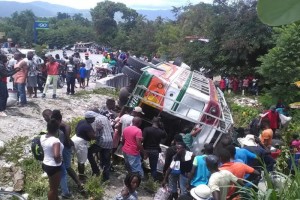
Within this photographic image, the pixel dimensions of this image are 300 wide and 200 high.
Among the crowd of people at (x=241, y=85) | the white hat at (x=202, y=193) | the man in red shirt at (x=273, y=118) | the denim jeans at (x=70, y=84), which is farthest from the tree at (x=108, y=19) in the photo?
the white hat at (x=202, y=193)

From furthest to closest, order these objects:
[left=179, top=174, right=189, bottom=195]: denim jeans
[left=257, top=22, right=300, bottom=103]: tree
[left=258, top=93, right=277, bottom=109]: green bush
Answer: [left=258, top=93, right=277, bottom=109]: green bush, [left=257, top=22, right=300, bottom=103]: tree, [left=179, top=174, right=189, bottom=195]: denim jeans

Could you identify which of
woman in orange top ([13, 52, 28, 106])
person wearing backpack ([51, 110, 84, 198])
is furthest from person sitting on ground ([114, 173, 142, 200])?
woman in orange top ([13, 52, 28, 106])

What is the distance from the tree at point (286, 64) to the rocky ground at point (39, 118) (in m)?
6.27

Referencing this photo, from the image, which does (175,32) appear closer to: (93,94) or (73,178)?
(93,94)

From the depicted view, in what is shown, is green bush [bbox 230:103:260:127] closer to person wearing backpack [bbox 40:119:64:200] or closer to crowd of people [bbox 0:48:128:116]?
crowd of people [bbox 0:48:128:116]

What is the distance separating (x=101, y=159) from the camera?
6477mm

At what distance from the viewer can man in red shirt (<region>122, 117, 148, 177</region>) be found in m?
6.09

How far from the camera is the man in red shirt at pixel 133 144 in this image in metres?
6.09

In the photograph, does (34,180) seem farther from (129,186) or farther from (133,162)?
(129,186)

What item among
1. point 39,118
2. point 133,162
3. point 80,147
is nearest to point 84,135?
point 80,147

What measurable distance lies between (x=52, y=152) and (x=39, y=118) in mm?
4640

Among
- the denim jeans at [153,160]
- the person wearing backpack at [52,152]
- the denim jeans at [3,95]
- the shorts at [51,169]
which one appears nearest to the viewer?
the person wearing backpack at [52,152]

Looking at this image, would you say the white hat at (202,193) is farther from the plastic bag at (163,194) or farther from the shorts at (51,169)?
the shorts at (51,169)

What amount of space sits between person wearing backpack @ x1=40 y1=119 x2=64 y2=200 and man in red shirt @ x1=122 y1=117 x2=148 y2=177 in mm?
1424
